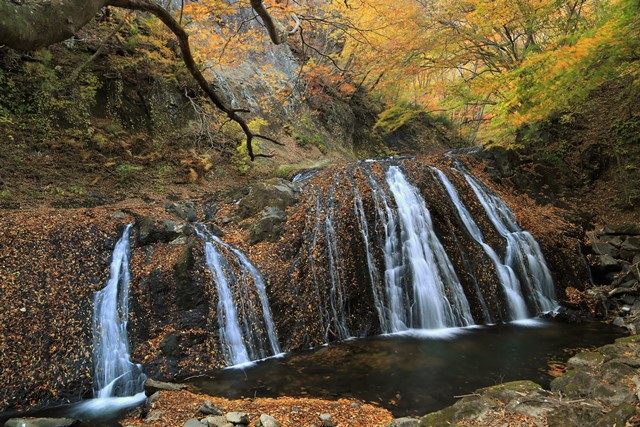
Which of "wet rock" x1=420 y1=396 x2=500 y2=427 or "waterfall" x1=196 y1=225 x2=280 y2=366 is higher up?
"waterfall" x1=196 y1=225 x2=280 y2=366

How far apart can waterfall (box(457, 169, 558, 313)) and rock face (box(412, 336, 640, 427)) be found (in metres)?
4.13

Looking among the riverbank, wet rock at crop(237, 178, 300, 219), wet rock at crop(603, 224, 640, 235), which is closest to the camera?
the riverbank

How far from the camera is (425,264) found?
8.84 metres

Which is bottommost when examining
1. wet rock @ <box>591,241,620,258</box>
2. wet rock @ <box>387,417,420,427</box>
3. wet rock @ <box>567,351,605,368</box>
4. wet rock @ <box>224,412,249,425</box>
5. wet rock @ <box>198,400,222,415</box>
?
wet rock @ <box>567,351,605,368</box>

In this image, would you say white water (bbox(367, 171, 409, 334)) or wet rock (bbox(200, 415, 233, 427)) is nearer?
wet rock (bbox(200, 415, 233, 427))

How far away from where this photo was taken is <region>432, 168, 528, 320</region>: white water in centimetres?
874

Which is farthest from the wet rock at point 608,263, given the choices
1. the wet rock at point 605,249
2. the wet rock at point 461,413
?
the wet rock at point 461,413

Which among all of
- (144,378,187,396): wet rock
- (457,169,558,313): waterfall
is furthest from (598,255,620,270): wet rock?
(144,378,187,396): wet rock

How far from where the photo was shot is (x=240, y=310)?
7.25 metres

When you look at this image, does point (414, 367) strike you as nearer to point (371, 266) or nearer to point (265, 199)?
point (371, 266)

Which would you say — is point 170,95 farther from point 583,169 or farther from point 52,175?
point 583,169

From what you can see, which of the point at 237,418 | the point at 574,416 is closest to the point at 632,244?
the point at 574,416

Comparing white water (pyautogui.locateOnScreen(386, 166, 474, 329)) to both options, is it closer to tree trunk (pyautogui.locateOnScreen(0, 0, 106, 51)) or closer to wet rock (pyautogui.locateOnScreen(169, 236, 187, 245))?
wet rock (pyautogui.locateOnScreen(169, 236, 187, 245))

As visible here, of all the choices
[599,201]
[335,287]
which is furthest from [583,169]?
[335,287]
